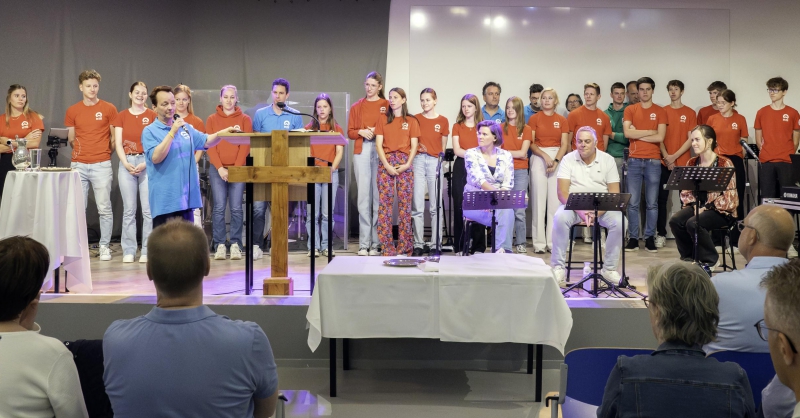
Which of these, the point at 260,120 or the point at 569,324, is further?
the point at 260,120

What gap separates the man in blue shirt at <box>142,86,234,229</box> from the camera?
4.98m

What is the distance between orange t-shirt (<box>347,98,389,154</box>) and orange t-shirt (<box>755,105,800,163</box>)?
4.01 meters

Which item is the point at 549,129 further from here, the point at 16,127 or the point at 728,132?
the point at 16,127

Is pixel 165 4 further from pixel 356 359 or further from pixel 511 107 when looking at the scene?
pixel 356 359

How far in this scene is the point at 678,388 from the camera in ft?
5.74

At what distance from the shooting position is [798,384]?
50.9 inches

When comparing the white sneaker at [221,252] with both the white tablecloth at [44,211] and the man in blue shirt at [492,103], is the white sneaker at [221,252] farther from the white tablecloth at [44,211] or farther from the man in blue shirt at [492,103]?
the man in blue shirt at [492,103]

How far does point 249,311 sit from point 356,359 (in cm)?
66

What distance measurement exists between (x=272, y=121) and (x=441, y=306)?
3.79 meters

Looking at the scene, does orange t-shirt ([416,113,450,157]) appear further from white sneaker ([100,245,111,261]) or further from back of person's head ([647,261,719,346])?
back of person's head ([647,261,719,346])

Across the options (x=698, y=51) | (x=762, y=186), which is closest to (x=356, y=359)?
(x=762, y=186)

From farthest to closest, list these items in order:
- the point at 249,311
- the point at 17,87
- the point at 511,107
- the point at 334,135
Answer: the point at 511,107, the point at 17,87, the point at 334,135, the point at 249,311

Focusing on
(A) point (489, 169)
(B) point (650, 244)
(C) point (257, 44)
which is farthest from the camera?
(C) point (257, 44)

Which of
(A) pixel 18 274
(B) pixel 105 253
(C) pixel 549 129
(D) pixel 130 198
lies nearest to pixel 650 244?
(C) pixel 549 129
